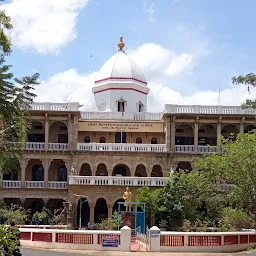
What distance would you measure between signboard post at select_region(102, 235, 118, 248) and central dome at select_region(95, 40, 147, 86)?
28863 millimetres

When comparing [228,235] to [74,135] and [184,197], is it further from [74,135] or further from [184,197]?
[74,135]

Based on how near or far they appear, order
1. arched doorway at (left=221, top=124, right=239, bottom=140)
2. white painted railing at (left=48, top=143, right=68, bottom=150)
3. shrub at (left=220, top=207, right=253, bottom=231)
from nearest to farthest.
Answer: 1. shrub at (left=220, top=207, right=253, bottom=231)
2. white painted railing at (left=48, top=143, right=68, bottom=150)
3. arched doorway at (left=221, top=124, right=239, bottom=140)

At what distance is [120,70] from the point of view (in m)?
51.8

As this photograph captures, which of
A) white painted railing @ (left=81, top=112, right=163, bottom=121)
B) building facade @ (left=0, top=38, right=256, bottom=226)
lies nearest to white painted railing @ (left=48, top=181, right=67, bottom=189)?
building facade @ (left=0, top=38, right=256, bottom=226)

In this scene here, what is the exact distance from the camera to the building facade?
42469 millimetres

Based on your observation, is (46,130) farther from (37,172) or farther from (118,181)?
(118,181)

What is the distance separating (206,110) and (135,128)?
5.81m

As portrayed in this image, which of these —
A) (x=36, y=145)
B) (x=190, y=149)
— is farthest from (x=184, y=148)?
(x=36, y=145)

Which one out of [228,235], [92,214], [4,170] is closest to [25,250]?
[4,170]

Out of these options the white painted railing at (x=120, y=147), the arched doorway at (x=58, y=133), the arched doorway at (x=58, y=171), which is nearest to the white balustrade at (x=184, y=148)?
the white painted railing at (x=120, y=147)

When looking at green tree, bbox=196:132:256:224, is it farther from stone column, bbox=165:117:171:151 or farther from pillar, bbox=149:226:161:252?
stone column, bbox=165:117:171:151

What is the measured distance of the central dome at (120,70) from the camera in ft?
169

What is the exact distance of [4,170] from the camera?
2359 centimetres

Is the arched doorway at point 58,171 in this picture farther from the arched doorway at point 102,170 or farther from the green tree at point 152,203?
the green tree at point 152,203
